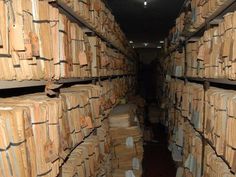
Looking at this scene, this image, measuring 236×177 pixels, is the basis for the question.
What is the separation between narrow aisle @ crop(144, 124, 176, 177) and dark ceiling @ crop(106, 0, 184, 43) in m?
3.04

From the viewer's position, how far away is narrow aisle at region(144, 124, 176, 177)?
4909mm

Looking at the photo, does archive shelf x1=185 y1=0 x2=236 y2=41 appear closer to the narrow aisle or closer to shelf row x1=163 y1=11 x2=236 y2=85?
shelf row x1=163 y1=11 x2=236 y2=85

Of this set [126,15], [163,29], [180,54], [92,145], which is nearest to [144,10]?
[126,15]

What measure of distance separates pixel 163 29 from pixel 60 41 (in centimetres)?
805

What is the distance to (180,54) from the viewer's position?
4.76m

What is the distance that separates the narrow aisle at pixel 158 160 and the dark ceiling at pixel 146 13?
304 centimetres

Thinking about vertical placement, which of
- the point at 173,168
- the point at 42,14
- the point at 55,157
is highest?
the point at 42,14

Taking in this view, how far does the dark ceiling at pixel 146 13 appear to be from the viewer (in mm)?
5941

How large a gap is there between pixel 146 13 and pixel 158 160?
345 cm

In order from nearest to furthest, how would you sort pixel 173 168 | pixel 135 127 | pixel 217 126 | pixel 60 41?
1. pixel 60 41
2. pixel 217 126
3. pixel 135 127
4. pixel 173 168

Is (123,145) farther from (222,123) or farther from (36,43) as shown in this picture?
(36,43)

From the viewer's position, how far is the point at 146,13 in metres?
6.95

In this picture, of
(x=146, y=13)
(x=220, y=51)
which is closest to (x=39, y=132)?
(x=220, y=51)

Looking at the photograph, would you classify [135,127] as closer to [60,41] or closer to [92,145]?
[92,145]
